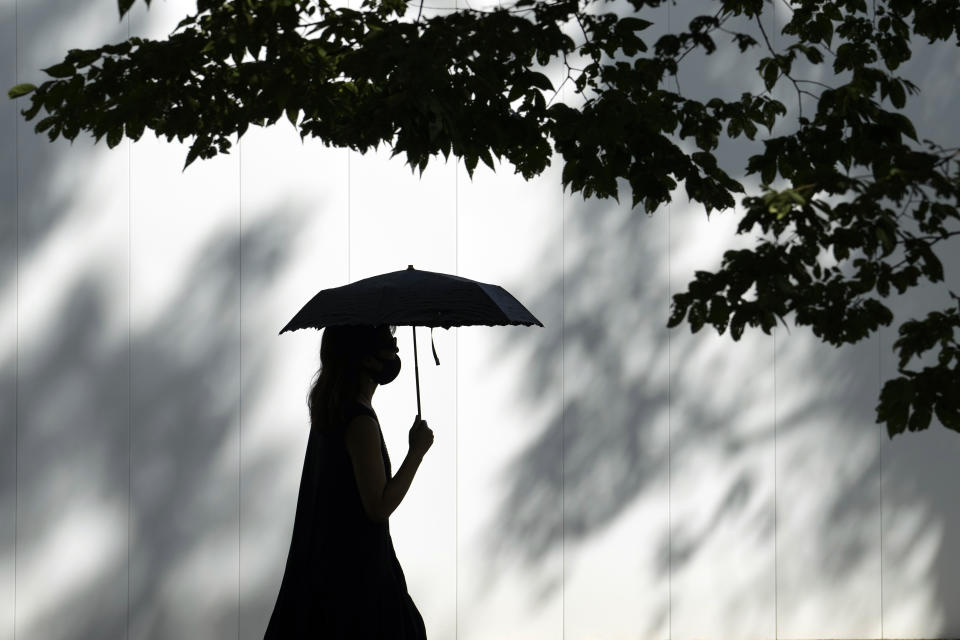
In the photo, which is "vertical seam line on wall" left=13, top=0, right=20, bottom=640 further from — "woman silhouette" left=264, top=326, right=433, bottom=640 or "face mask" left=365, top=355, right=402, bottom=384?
"face mask" left=365, top=355, right=402, bottom=384

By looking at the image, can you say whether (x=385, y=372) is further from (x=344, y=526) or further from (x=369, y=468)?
(x=344, y=526)

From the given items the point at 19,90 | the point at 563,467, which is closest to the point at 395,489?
the point at 19,90

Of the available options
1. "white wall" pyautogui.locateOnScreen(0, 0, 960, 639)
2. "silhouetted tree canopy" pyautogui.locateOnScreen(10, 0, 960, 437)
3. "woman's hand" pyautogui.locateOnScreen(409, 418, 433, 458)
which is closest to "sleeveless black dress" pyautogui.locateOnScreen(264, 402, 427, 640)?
"woman's hand" pyautogui.locateOnScreen(409, 418, 433, 458)

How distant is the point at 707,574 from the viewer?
5.56 m

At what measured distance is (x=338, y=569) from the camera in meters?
3.38

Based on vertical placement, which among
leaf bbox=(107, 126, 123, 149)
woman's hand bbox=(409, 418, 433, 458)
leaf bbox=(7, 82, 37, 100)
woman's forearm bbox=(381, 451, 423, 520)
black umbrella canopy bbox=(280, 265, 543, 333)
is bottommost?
woman's forearm bbox=(381, 451, 423, 520)

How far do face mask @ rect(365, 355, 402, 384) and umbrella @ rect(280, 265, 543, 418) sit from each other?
13 cm

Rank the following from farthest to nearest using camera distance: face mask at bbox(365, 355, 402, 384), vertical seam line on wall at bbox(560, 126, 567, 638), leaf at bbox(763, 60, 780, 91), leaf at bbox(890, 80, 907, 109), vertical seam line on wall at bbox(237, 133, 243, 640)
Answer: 1. vertical seam line on wall at bbox(560, 126, 567, 638)
2. vertical seam line on wall at bbox(237, 133, 243, 640)
3. leaf at bbox(763, 60, 780, 91)
4. face mask at bbox(365, 355, 402, 384)
5. leaf at bbox(890, 80, 907, 109)

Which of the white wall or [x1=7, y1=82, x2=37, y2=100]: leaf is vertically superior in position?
[x1=7, y1=82, x2=37, y2=100]: leaf

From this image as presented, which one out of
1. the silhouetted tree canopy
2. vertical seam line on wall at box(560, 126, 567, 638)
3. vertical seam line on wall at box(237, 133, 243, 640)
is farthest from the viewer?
vertical seam line on wall at box(560, 126, 567, 638)

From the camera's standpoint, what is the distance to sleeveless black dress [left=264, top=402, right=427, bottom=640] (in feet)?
11.0

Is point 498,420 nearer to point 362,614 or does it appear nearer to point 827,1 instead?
point 362,614

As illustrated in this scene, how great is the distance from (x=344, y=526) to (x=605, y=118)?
1.48 meters

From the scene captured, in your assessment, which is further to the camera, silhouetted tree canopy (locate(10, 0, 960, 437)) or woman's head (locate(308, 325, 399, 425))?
woman's head (locate(308, 325, 399, 425))
